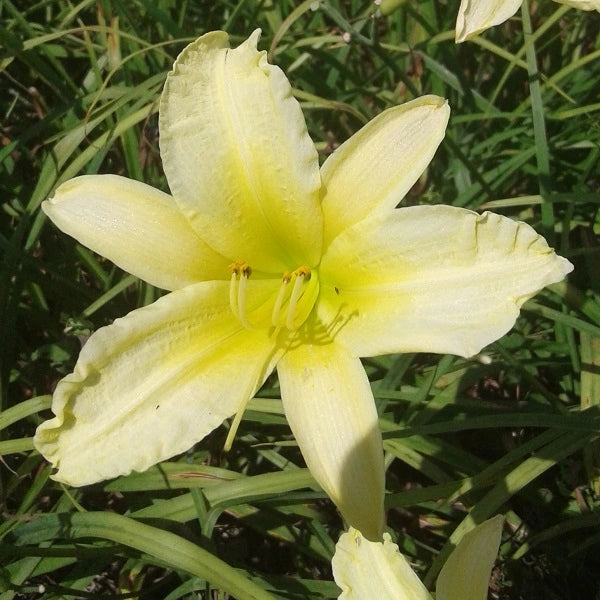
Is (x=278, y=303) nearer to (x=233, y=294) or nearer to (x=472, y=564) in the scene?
(x=233, y=294)

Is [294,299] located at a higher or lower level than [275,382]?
higher

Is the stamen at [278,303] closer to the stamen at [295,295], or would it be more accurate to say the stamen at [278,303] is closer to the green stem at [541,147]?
the stamen at [295,295]

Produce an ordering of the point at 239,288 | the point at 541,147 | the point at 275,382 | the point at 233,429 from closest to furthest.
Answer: the point at 233,429 → the point at 239,288 → the point at 541,147 → the point at 275,382

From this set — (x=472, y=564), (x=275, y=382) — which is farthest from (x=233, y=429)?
(x=275, y=382)

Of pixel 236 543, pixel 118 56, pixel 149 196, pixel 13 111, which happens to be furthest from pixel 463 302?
pixel 13 111

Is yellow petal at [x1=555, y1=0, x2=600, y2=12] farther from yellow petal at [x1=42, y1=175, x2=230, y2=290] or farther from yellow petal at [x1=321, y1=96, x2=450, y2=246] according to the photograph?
yellow petal at [x1=42, y1=175, x2=230, y2=290]

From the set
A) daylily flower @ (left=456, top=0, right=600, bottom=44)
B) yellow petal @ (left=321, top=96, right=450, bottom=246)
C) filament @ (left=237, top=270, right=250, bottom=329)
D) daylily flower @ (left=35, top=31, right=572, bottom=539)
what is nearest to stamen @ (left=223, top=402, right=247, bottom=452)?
daylily flower @ (left=35, top=31, right=572, bottom=539)

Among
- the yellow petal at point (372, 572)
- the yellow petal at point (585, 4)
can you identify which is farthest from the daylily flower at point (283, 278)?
the yellow petal at point (585, 4)
